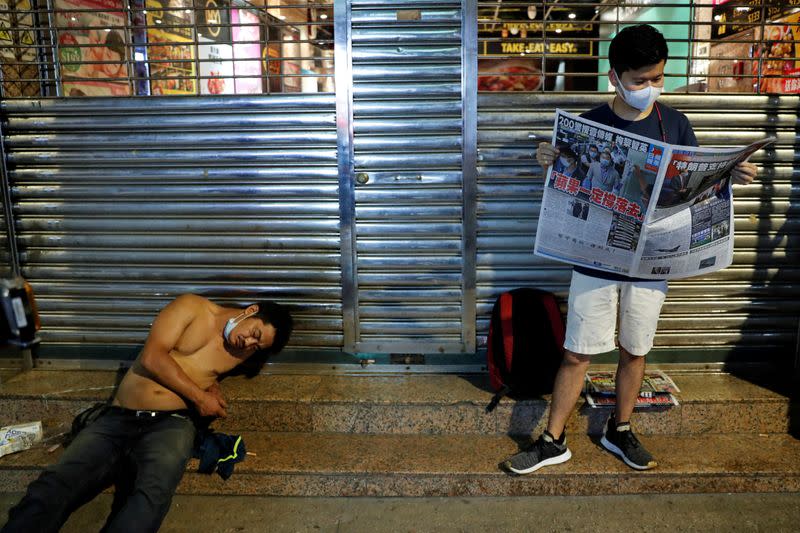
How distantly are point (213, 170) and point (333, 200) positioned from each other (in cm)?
83

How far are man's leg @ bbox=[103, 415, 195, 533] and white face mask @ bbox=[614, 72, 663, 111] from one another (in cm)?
278

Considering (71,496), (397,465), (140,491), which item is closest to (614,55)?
(397,465)

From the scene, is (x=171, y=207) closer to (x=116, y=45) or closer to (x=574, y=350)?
(x=116, y=45)

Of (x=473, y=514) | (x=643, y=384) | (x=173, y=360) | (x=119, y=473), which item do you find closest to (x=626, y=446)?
(x=643, y=384)

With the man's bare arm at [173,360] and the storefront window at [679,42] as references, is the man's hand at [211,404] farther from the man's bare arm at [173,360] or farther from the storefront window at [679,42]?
the storefront window at [679,42]

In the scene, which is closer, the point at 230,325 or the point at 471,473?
the point at 471,473

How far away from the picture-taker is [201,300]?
3.69 meters

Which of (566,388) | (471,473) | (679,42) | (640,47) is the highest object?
(679,42)

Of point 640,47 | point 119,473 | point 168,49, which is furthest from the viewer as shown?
point 168,49

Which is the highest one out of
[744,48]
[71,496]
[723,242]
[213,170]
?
[744,48]

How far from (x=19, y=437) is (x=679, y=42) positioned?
5256 mm

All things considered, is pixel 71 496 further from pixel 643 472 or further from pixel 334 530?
pixel 643 472

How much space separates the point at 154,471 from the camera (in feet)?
9.90

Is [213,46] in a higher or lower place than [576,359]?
higher
